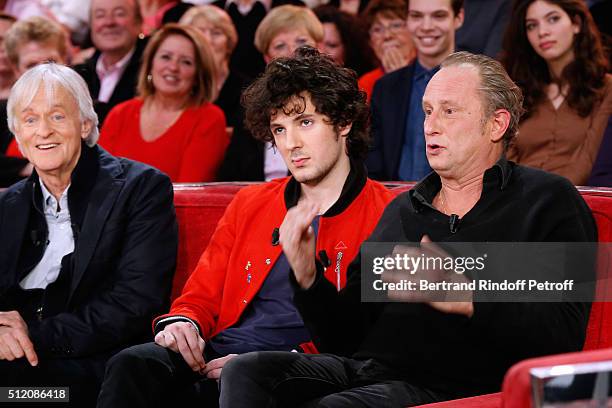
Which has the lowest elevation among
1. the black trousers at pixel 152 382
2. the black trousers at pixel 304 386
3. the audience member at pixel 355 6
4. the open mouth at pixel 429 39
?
the black trousers at pixel 152 382

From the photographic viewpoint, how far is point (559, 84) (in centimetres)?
369

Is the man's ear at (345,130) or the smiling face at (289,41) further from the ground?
the smiling face at (289,41)

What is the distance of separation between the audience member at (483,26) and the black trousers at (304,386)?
7.76 feet

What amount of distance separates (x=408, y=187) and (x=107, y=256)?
83 cm

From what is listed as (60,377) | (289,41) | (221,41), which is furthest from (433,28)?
(60,377)

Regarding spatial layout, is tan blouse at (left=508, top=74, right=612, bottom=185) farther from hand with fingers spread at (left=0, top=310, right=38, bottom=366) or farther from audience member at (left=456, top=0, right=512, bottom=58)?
hand with fingers spread at (left=0, top=310, right=38, bottom=366)

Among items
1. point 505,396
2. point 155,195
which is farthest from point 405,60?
point 505,396

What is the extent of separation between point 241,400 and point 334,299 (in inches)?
12.1

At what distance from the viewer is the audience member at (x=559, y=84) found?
3.60 meters

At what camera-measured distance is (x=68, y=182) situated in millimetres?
3029

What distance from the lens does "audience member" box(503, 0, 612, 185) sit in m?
3.60

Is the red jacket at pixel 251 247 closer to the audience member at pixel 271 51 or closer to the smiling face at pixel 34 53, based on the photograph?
the audience member at pixel 271 51

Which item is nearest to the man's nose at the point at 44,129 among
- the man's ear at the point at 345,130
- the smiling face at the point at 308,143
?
the smiling face at the point at 308,143

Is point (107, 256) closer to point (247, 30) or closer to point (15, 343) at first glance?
point (15, 343)
